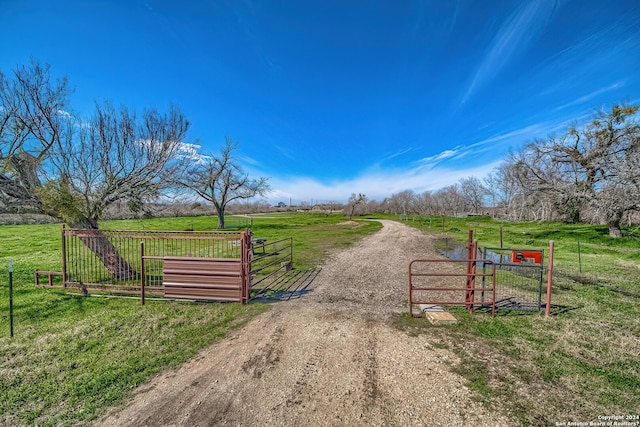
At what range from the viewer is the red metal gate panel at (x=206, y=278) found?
6.49 metres

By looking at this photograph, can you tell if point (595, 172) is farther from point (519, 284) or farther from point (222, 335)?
point (222, 335)

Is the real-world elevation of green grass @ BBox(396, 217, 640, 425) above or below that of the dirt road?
below

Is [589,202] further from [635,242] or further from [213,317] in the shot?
[213,317]

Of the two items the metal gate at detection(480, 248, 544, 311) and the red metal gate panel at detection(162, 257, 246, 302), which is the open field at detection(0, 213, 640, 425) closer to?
the red metal gate panel at detection(162, 257, 246, 302)

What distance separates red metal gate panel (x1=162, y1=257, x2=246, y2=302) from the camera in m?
6.49

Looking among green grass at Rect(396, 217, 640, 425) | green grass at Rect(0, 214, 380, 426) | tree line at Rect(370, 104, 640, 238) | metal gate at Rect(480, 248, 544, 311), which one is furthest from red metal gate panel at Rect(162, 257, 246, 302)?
tree line at Rect(370, 104, 640, 238)

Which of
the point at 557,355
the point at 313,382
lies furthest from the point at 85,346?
the point at 557,355

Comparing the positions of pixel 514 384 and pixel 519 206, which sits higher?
pixel 519 206

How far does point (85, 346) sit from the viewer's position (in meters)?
4.46

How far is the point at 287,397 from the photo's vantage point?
3.25m

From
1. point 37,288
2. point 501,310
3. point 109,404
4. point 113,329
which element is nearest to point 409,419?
point 109,404

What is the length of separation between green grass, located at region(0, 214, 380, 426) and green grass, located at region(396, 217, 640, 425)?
4483 mm

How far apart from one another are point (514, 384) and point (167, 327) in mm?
6294

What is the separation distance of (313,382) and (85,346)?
4280mm
